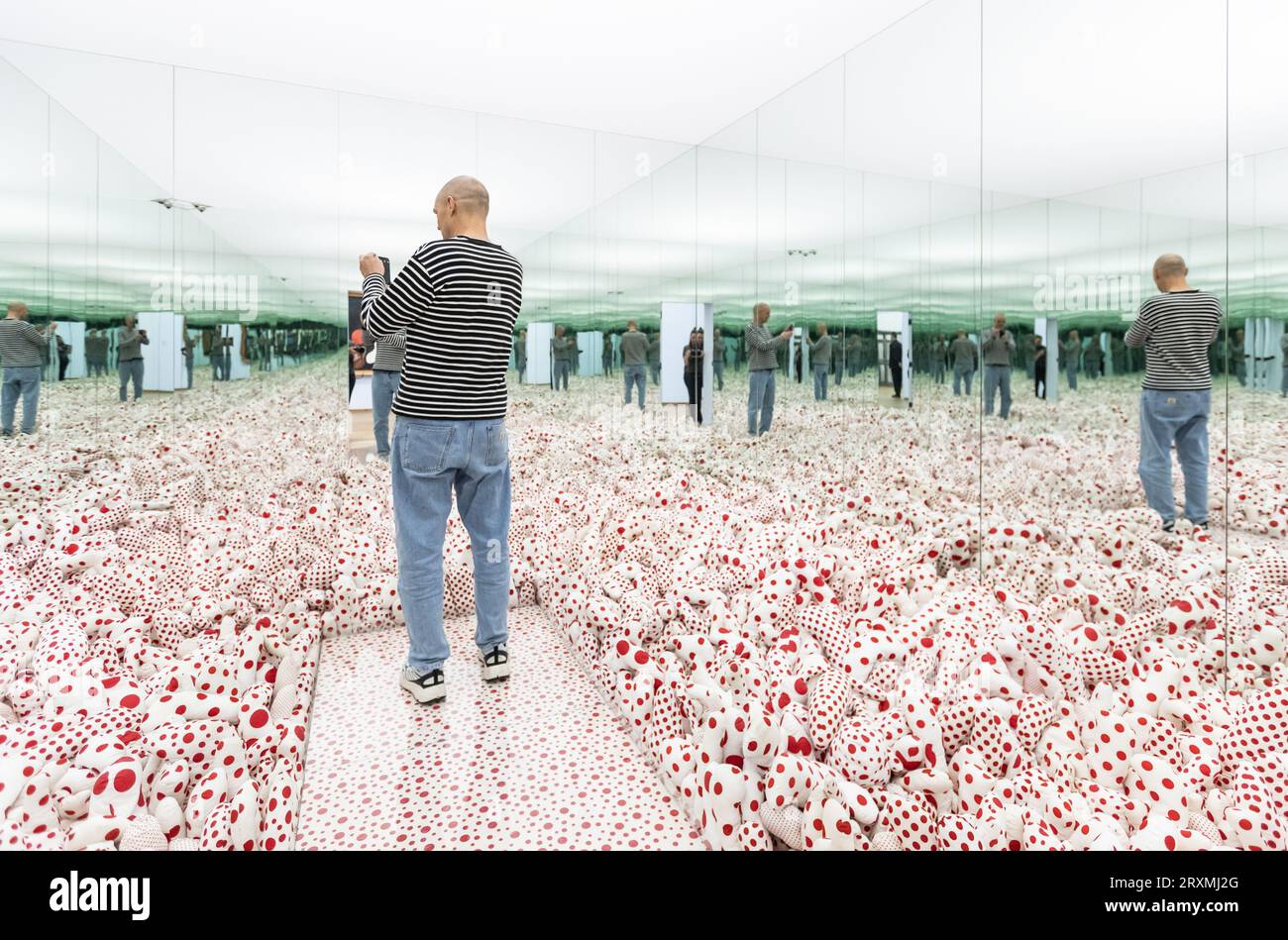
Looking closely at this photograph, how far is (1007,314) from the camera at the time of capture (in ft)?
Answer: 7.89

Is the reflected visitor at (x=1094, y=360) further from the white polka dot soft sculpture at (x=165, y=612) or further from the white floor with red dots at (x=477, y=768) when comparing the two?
the white polka dot soft sculpture at (x=165, y=612)

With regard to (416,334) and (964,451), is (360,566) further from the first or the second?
(964,451)

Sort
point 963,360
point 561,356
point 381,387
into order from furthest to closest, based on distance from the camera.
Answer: point 561,356
point 381,387
point 963,360

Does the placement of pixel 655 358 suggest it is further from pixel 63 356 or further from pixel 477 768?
pixel 477 768

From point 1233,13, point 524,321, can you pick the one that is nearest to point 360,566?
point 524,321

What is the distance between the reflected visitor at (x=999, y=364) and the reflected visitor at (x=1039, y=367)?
10 cm

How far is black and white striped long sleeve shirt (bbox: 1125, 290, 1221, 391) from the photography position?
5.85 ft

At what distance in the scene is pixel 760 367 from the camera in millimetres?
4102

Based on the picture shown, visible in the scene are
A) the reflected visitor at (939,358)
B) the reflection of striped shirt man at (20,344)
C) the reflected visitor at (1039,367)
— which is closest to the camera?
the reflected visitor at (1039,367)

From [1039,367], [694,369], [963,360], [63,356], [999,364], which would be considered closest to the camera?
[1039,367]

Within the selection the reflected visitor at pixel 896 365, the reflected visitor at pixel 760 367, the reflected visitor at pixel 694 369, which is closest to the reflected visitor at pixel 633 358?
the reflected visitor at pixel 694 369

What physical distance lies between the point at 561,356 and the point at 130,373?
2.21m

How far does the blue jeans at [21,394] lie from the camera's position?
323cm

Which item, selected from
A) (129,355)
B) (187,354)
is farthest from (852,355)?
(129,355)
